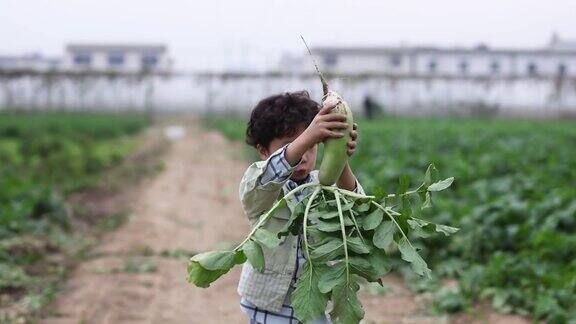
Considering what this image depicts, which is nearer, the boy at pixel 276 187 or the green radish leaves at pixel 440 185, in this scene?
the green radish leaves at pixel 440 185

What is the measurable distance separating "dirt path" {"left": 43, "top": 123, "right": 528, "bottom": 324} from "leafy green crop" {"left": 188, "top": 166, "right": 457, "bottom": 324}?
341 centimetres

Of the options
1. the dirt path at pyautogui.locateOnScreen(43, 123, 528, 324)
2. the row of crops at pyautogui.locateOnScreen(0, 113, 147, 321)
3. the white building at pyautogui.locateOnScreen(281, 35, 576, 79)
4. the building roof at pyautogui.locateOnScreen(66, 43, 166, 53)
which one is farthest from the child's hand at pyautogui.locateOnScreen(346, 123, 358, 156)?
the building roof at pyautogui.locateOnScreen(66, 43, 166, 53)

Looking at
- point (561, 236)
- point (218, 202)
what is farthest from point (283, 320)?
point (218, 202)

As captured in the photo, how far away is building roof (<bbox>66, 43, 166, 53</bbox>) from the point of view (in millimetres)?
62344

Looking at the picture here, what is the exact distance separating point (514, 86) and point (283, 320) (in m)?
43.0

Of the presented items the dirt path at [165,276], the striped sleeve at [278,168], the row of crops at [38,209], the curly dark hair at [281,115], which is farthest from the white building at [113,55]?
the striped sleeve at [278,168]

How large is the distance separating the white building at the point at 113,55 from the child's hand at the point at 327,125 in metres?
58.6

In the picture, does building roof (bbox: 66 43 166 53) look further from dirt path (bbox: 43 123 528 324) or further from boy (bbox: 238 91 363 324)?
boy (bbox: 238 91 363 324)

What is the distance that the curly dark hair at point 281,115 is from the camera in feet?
10.1

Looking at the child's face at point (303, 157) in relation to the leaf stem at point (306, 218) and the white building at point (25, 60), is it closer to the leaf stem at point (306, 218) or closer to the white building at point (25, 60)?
the leaf stem at point (306, 218)

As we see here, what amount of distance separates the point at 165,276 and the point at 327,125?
5062 mm

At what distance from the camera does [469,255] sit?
294 inches

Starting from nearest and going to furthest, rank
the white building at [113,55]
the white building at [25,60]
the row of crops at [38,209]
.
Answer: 1. the row of crops at [38,209]
2. the white building at [113,55]
3. the white building at [25,60]

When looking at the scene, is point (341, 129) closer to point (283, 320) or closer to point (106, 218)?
point (283, 320)
